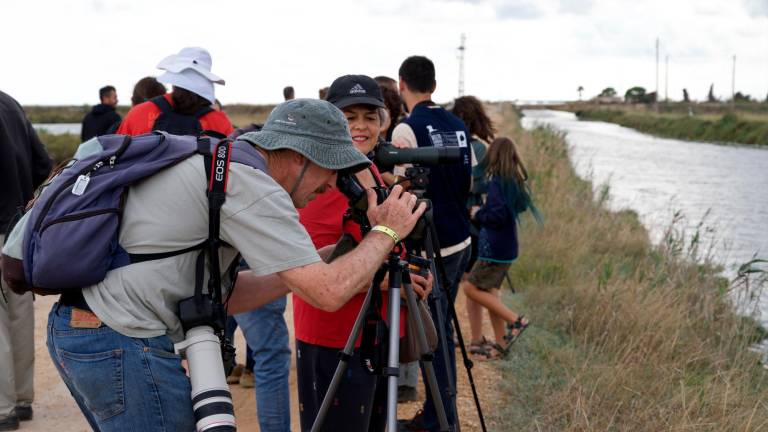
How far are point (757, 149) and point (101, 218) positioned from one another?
4460 cm

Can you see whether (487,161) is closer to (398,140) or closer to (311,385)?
(398,140)

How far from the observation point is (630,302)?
6996 millimetres

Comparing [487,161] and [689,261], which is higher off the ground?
[487,161]

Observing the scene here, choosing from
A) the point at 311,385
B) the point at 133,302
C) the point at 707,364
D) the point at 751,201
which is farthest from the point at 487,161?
the point at 751,201

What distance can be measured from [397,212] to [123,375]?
91 cm

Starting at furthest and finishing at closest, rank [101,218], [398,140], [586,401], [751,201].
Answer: [751,201] < [586,401] < [398,140] < [101,218]

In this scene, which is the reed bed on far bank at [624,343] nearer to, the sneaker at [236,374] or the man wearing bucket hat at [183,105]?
the sneaker at [236,374]

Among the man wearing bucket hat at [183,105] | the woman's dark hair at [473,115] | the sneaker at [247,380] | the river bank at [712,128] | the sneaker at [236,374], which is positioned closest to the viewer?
the man wearing bucket hat at [183,105]

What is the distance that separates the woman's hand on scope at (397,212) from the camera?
258 cm

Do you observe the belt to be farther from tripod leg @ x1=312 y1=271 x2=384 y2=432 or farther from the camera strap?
tripod leg @ x1=312 y1=271 x2=384 y2=432

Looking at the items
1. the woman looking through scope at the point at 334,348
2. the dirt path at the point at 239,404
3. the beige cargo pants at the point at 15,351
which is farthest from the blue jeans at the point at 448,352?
the beige cargo pants at the point at 15,351

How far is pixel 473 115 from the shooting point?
604 cm

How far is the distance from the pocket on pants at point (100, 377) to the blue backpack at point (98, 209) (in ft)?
0.61

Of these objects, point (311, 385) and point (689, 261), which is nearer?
point (311, 385)
